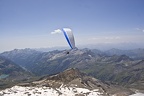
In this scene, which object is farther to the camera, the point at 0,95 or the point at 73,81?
the point at 73,81

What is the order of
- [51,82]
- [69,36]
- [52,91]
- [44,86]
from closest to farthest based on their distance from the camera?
[69,36], [52,91], [44,86], [51,82]

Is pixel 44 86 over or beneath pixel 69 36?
beneath

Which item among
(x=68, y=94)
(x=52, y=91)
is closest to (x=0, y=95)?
(x=52, y=91)

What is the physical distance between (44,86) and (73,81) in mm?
22133

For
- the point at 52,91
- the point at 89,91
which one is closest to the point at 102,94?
the point at 89,91

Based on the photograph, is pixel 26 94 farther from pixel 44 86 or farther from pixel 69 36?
pixel 69 36

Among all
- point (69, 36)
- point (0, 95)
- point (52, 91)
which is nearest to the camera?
point (69, 36)

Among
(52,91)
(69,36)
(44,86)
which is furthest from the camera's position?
(44,86)

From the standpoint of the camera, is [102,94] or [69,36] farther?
[102,94]

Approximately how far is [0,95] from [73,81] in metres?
49.8

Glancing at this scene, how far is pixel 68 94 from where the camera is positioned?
11350 cm

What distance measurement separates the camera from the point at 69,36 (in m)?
71.8

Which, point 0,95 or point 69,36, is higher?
point 69,36

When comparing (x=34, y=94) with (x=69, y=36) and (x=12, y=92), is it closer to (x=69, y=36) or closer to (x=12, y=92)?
(x=12, y=92)
